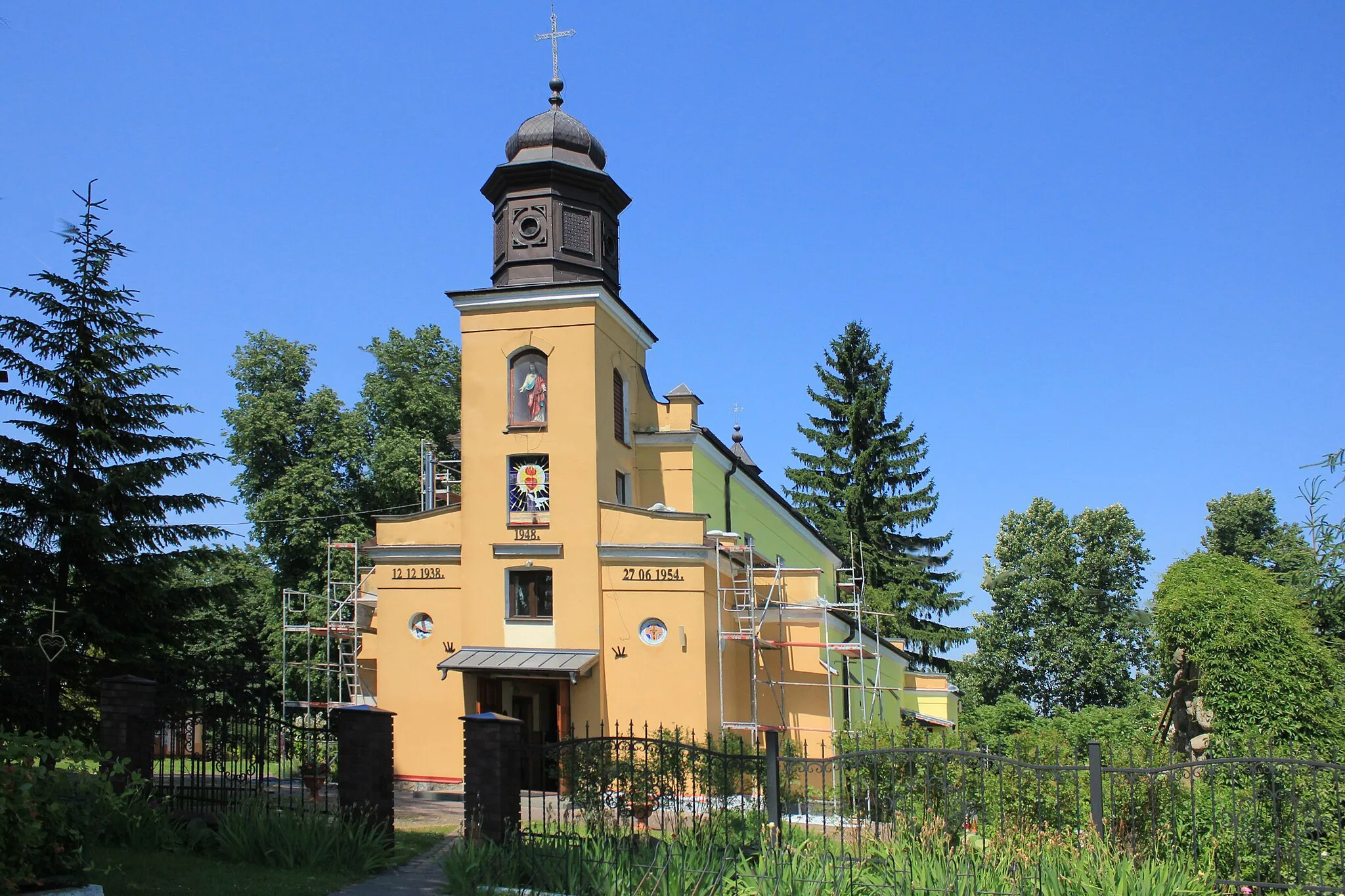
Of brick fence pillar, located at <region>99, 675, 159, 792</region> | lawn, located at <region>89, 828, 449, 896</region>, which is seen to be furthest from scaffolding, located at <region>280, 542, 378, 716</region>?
lawn, located at <region>89, 828, 449, 896</region>

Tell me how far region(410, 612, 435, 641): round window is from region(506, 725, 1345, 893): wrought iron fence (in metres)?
12.3

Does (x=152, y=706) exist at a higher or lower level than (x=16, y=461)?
lower

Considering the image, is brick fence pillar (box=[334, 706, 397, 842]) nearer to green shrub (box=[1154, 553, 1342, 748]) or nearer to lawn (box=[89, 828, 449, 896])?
lawn (box=[89, 828, 449, 896])

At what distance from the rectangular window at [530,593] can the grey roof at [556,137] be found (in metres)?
9.57

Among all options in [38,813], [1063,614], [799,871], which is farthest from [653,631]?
[1063,614]

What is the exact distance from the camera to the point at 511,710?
2403 centimetres

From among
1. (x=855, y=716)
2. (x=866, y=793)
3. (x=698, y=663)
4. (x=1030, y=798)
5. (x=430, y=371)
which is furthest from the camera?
(x=430, y=371)

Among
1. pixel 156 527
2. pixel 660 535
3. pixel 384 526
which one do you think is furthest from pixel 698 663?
pixel 156 527

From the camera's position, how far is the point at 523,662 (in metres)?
23.0

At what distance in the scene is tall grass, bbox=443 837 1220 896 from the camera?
31.2 feet

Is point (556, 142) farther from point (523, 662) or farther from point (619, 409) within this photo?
point (523, 662)

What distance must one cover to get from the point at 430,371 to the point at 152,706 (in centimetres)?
2669

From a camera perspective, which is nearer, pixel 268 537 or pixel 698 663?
pixel 698 663

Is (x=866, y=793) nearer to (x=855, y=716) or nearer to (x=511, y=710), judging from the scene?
(x=511, y=710)
